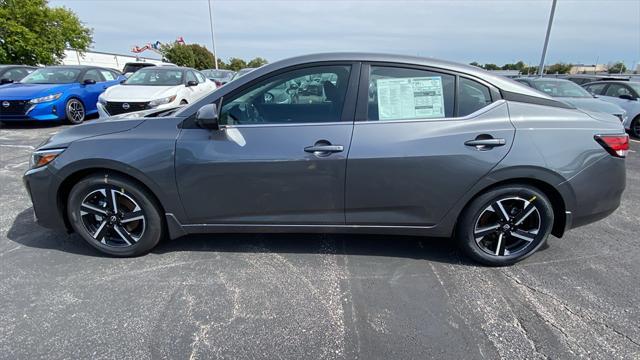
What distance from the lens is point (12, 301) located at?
222cm

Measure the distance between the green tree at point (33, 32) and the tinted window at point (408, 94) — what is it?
91.8ft

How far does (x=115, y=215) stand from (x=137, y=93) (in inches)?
209

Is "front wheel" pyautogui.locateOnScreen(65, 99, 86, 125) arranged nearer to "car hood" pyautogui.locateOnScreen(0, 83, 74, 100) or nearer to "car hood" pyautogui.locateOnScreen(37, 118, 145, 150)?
"car hood" pyautogui.locateOnScreen(0, 83, 74, 100)

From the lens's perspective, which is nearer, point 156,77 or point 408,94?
point 408,94

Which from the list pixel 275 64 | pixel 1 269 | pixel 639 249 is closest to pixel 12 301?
pixel 1 269

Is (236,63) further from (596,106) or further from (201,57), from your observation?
(596,106)

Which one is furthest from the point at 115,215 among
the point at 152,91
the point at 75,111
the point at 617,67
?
the point at 617,67

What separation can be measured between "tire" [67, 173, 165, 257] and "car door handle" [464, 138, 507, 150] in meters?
2.44

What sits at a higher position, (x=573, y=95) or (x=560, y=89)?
(x=560, y=89)

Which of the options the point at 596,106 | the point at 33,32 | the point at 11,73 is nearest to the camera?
the point at 596,106

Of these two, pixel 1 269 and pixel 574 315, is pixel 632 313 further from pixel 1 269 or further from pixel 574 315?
pixel 1 269

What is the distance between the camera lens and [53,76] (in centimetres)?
826

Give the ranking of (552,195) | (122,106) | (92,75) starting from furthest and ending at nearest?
(92,75), (122,106), (552,195)

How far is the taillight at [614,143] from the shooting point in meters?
2.41
